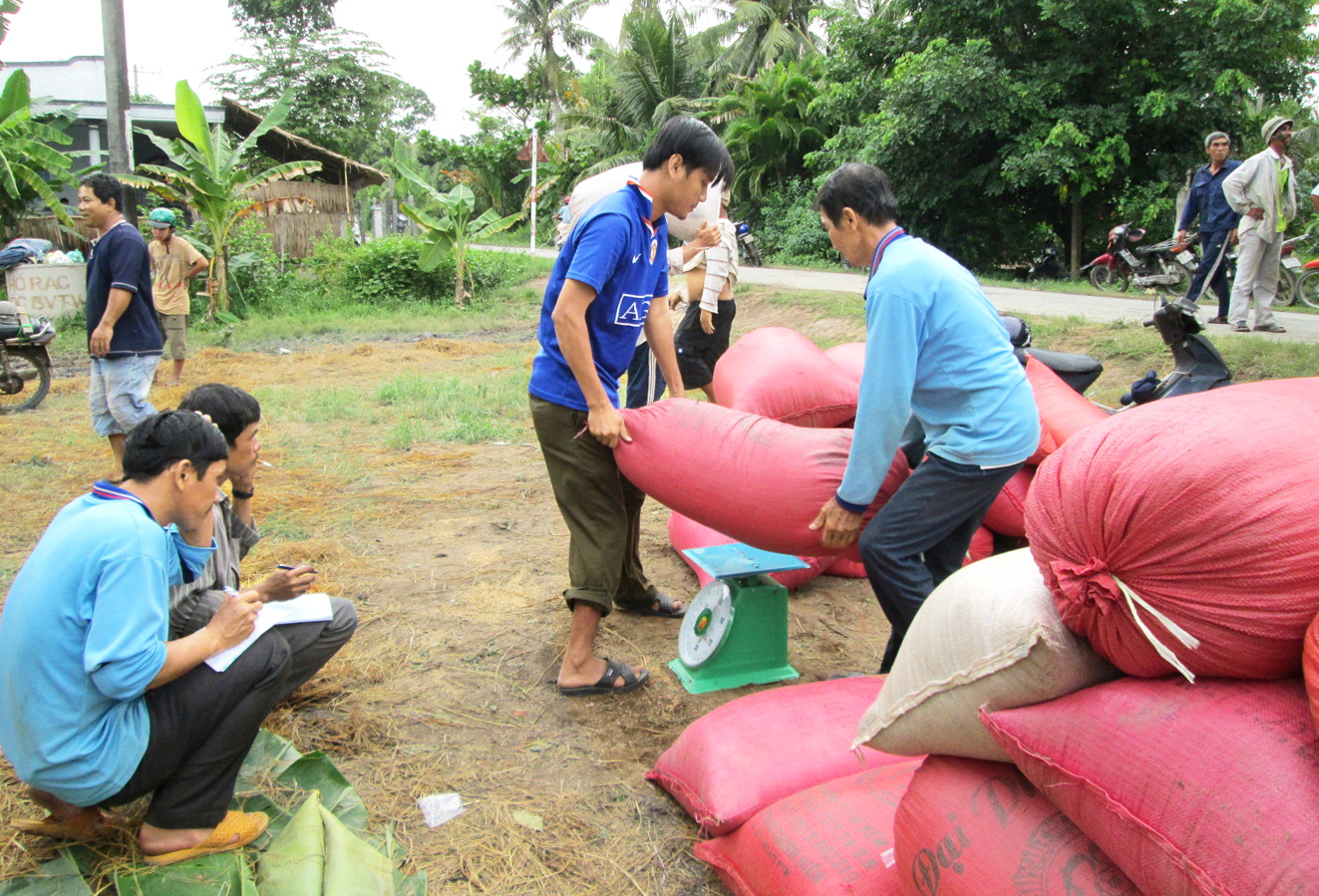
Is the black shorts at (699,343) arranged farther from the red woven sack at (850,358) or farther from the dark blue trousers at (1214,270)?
the dark blue trousers at (1214,270)

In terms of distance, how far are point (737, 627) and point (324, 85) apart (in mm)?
25245

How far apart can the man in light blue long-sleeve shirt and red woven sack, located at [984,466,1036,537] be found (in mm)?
952

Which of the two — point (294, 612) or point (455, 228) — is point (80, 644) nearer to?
point (294, 612)

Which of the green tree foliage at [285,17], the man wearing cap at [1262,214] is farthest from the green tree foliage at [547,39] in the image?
the man wearing cap at [1262,214]

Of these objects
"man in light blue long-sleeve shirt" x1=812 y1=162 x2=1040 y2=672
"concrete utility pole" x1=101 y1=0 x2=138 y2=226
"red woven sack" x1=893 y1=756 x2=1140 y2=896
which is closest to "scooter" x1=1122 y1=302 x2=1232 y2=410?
"man in light blue long-sleeve shirt" x1=812 y1=162 x2=1040 y2=672

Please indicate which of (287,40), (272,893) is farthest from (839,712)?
(287,40)

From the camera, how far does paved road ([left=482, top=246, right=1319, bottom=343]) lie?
6.74 metres

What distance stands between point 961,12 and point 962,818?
14.9 meters

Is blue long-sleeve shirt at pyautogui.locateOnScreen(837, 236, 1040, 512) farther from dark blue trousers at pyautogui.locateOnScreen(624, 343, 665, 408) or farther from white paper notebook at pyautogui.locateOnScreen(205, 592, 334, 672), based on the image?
dark blue trousers at pyautogui.locateOnScreen(624, 343, 665, 408)

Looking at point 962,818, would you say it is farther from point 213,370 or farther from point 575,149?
point 575,149

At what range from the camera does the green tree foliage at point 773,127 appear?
17.8 metres

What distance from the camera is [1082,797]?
1.25 meters

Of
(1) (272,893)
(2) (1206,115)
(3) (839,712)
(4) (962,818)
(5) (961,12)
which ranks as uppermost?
(5) (961,12)

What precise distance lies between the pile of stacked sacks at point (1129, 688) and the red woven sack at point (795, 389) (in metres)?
1.84
